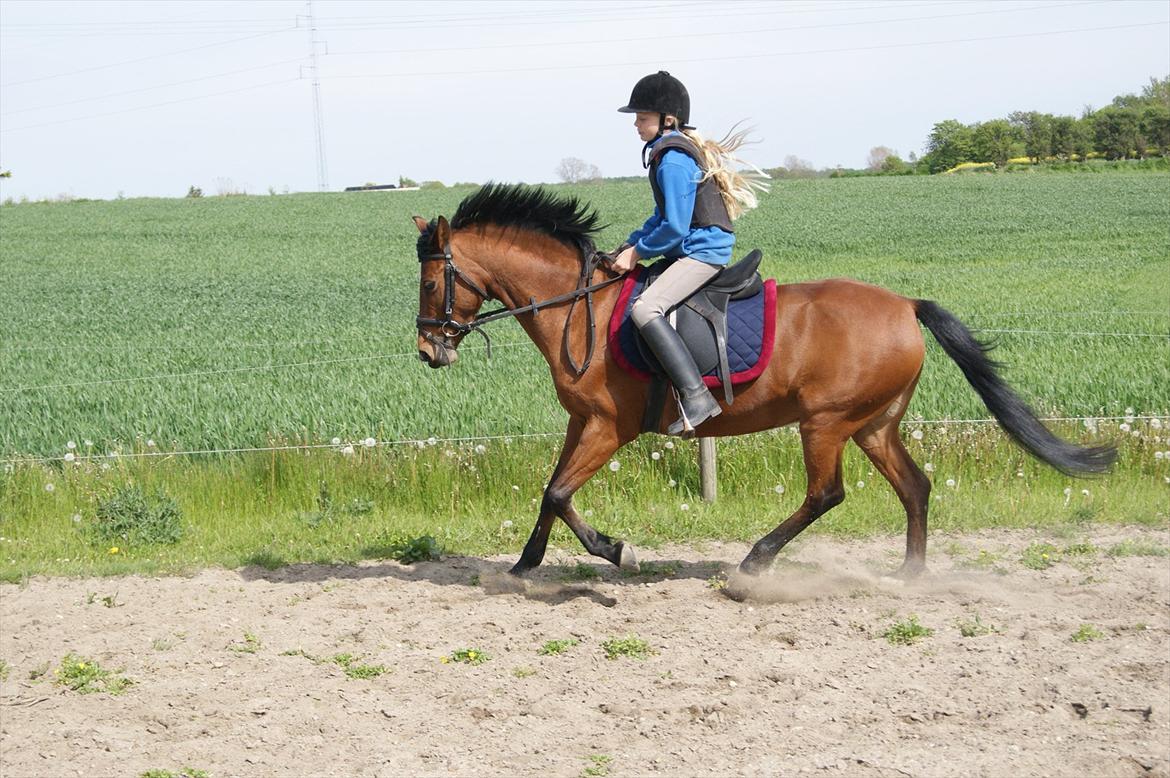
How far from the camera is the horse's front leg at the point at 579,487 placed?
6734mm

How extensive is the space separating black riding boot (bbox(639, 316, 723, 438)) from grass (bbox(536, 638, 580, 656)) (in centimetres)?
134

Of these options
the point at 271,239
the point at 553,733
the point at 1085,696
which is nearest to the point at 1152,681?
the point at 1085,696

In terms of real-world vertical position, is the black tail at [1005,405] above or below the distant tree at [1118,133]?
below

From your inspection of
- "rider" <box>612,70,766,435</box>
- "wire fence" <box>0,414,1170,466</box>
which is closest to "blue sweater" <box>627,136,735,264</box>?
"rider" <box>612,70,766,435</box>

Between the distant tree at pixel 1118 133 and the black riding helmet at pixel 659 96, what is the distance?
73.3 meters

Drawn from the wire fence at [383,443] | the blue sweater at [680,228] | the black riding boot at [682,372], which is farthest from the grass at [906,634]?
the wire fence at [383,443]

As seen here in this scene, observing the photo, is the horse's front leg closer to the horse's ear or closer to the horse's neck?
the horse's neck

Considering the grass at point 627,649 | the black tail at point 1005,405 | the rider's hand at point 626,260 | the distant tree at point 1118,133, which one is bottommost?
the grass at point 627,649

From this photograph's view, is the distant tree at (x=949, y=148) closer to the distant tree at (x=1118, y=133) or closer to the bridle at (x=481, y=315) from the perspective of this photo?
the distant tree at (x=1118, y=133)

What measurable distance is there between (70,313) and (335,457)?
1647 cm

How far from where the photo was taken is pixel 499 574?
7.32m

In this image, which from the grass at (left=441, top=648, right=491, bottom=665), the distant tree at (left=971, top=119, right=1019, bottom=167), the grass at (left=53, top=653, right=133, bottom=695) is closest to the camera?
the grass at (left=53, top=653, right=133, bottom=695)

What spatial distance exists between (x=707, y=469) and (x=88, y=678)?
4694 mm

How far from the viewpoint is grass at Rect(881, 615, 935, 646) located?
5926 millimetres
